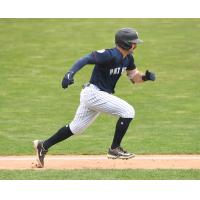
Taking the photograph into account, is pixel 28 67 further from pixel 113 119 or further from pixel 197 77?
pixel 113 119

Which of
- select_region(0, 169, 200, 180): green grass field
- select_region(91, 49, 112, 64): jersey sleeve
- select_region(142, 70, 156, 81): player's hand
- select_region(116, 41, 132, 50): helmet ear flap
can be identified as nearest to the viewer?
select_region(0, 169, 200, 180): green grass field

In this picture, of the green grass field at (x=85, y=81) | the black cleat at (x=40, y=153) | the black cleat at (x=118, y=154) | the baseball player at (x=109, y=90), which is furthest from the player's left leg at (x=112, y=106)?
the green grass field at (x=85, y=81)

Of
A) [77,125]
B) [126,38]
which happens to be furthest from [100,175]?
[126,38]

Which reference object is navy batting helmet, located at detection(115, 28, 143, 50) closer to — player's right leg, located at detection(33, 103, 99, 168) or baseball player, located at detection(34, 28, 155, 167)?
baseball player, located at detection(34, 28, 155, 167)

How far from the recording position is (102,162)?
35.5 ft

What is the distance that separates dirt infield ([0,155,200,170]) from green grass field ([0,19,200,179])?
1.64 feet

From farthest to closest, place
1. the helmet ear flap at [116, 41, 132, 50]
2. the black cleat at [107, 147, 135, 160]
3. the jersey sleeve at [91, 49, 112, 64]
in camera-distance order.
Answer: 1. the black cleat at [107, 147, 135, 160]
2. the helmet ear flap at [116, 41, 132, 50]
3. the jersey sleeve at [91, 49, 112, 64]

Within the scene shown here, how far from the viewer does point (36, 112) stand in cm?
1630

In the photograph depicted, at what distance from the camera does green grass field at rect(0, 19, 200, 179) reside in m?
13.1

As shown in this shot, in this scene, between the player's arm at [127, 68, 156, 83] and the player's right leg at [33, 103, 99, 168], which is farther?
the player's arm at [127, 68, 156, 83]

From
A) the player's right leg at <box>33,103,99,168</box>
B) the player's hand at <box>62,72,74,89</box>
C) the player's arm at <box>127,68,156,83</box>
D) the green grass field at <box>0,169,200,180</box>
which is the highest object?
the player's arm at <box>127,68,156,83</box>

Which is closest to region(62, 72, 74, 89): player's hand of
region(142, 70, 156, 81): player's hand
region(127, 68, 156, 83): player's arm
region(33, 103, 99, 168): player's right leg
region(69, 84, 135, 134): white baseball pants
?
region(69, 84, 135, 134): white baseball pants

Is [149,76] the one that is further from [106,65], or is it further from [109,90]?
[106,65]

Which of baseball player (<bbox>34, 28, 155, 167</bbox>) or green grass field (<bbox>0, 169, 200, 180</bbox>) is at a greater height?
baseball player (<bbox>34, 28, 155, 167</bbox>)
